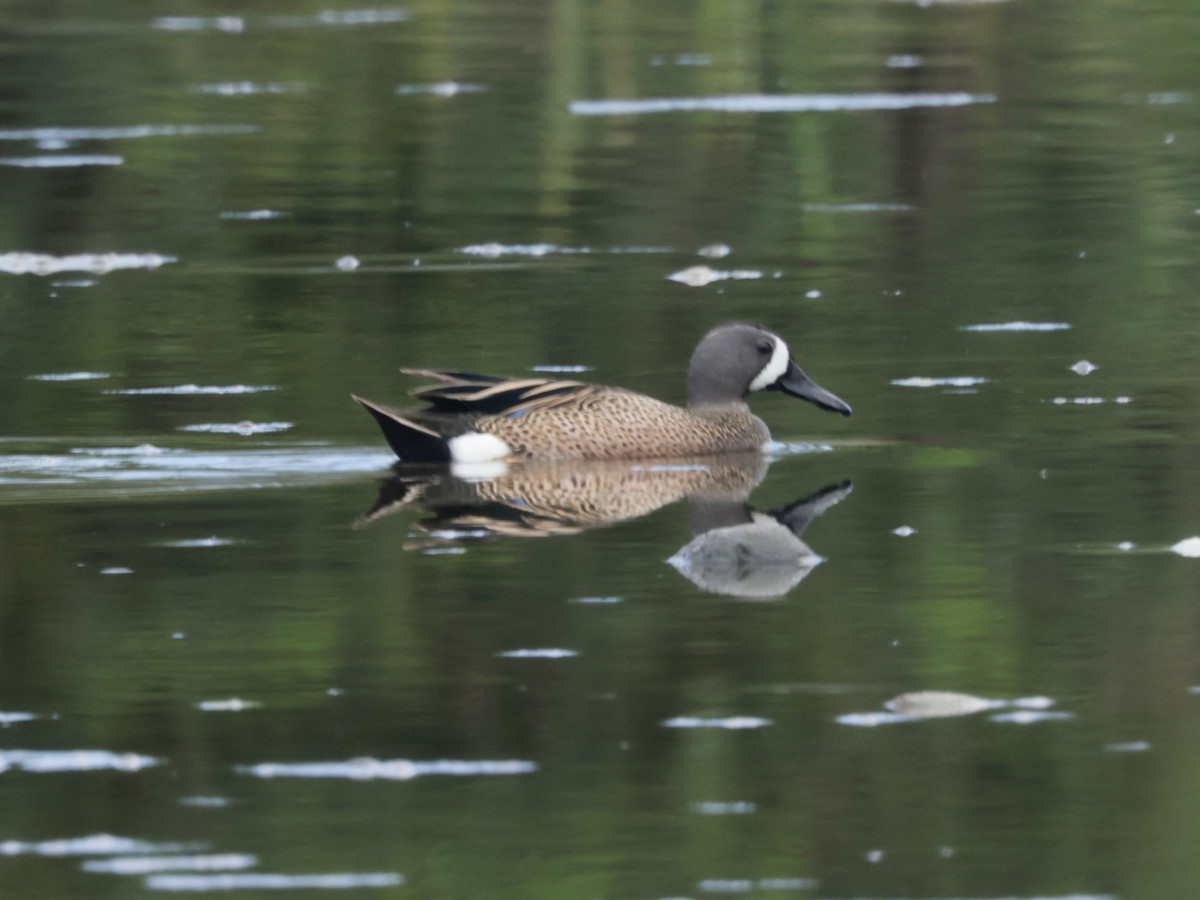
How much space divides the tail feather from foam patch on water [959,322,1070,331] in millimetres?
3075

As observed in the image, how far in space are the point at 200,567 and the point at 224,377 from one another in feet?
11.4

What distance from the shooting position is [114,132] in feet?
62.8

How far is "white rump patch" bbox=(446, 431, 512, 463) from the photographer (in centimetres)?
976

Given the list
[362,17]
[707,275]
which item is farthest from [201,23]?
[707,275]

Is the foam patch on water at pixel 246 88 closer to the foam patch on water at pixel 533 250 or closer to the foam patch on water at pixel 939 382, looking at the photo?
the foam patch on water at pixel 533 250

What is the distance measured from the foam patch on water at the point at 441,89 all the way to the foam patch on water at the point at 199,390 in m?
9.87

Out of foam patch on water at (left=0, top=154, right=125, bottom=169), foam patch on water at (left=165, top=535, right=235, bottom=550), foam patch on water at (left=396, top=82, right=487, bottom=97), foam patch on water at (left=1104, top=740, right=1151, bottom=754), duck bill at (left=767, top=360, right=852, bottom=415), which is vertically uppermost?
foam patch on water at (left=396, top=82, right=487, bottom=97)

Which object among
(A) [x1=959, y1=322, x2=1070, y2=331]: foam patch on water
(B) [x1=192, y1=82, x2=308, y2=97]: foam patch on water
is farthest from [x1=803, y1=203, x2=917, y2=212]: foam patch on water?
(B) [x1=192, y1=82, x2=308, y2=97]: foam patch on water

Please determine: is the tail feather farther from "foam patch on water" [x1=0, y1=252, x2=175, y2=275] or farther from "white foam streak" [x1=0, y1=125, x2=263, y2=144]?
"white foam streak" [x1=0, y1=125, x2=263, y2=144]

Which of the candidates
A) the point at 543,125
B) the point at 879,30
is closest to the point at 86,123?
the point at 543,125

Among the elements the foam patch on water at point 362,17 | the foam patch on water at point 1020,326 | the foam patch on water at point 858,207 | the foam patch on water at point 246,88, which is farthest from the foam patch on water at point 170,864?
the foam patch on water at point 362,17

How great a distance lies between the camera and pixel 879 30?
80.3 ft

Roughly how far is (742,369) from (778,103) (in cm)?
952

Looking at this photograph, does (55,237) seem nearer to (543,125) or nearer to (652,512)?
(543,125)
